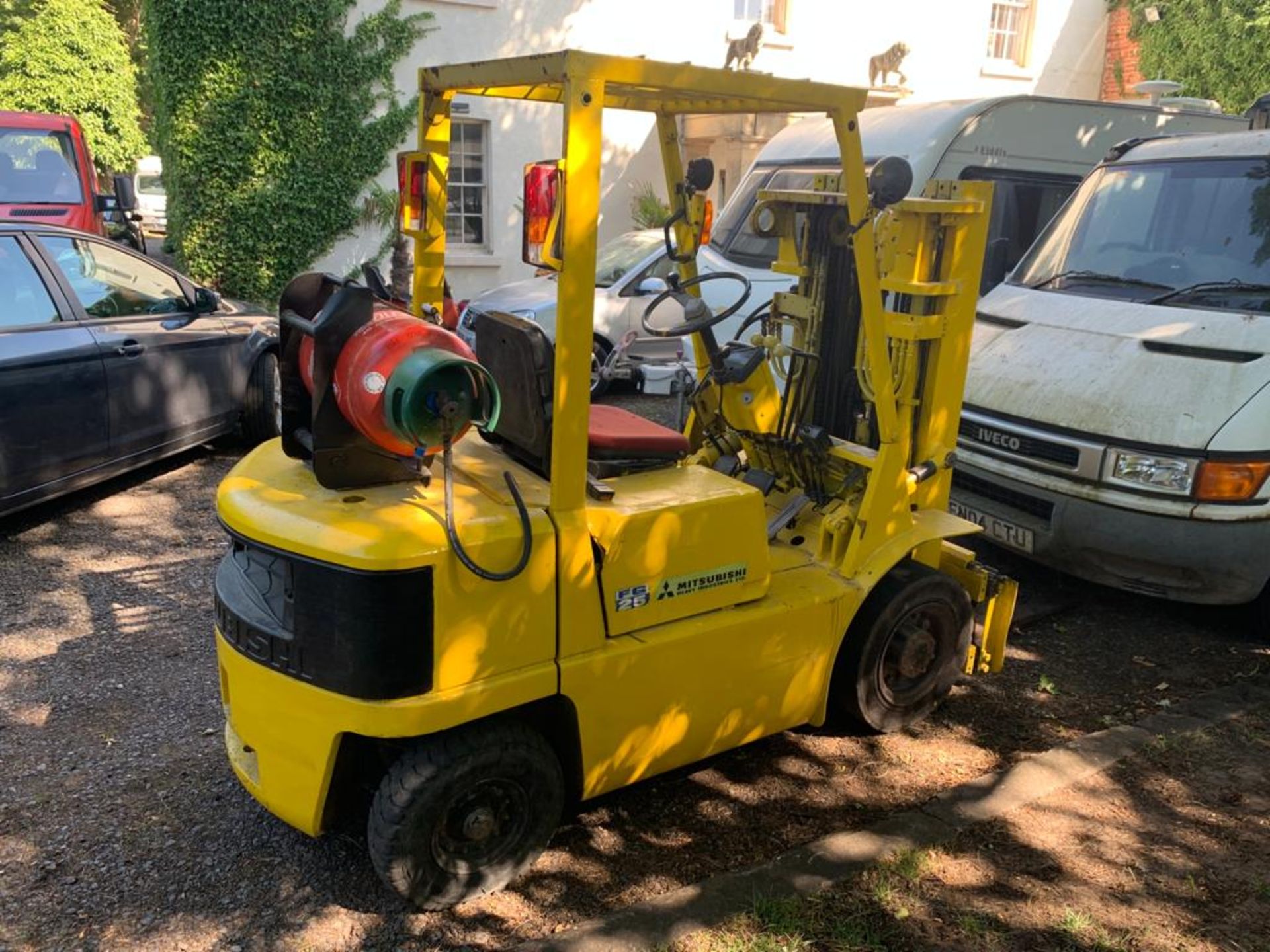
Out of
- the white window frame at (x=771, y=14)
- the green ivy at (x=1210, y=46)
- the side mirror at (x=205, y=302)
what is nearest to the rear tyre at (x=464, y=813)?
the side mirror at (x=205, y=302)

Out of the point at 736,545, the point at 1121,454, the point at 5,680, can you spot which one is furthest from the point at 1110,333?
the point at 5,680

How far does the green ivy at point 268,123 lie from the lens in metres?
11.3

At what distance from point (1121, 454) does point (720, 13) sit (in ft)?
35.5

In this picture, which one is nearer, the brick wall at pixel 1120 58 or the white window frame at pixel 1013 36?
the white window frame at pixel 1013 36

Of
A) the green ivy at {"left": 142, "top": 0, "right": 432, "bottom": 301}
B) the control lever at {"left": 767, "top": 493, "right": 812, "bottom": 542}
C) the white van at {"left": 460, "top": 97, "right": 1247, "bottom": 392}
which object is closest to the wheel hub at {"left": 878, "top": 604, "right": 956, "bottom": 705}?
the control lever at {"left": 767, "top": 493, "right": 812, "bottom": 542}

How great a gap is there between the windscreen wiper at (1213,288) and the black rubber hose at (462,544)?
3799 millimetres

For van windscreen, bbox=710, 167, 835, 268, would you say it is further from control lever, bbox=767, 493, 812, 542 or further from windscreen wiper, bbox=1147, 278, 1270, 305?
control lever, bbox=767, 493, 812, 542

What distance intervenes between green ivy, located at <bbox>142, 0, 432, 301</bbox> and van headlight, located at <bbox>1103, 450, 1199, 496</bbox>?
33.6 feet

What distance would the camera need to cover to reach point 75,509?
20.2ft

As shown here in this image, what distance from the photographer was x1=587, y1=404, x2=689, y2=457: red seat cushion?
3213 millimetres

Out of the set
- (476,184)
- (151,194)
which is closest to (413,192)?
(476,184)

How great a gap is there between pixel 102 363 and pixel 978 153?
594 cm

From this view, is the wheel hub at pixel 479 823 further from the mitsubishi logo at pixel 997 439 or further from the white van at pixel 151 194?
the white van at pixel 151 194

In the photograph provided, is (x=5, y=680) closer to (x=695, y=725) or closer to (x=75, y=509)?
(x=75, y=509)
